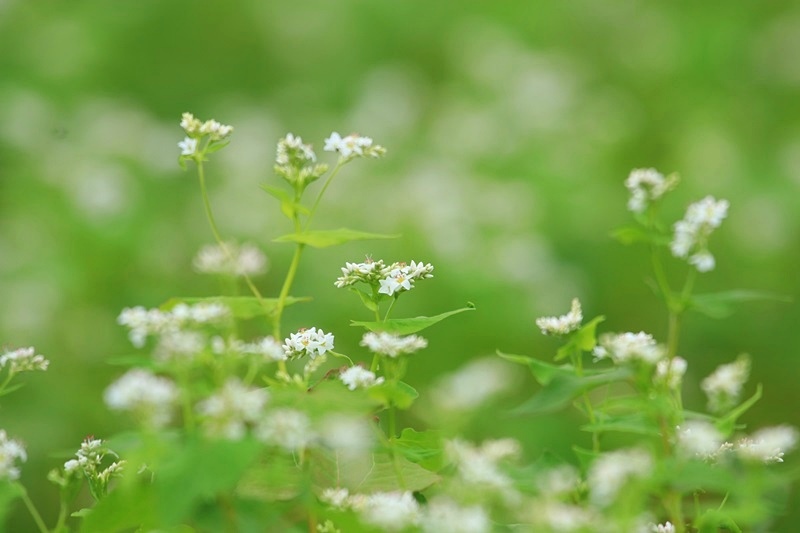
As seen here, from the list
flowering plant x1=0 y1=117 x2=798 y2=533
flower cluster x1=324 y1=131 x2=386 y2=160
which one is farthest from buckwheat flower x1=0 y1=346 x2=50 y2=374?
flower cluster x1=324 y1=131 x2=386 y2=160

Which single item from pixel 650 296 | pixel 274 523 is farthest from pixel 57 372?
pixel 274 523

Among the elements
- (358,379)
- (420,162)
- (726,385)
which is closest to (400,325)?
(358,379)

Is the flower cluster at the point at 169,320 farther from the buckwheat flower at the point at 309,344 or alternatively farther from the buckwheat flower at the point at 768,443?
the buckwheat flower at the point at 768,443

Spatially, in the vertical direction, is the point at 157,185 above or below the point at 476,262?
above

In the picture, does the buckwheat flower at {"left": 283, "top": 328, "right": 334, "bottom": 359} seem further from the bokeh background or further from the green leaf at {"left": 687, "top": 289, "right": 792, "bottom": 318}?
the bokeh background

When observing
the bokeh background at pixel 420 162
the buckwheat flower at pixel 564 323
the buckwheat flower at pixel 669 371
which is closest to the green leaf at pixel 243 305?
the buckwheat flower at pixel 564 323

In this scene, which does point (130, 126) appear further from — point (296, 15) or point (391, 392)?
point (391, 392)
